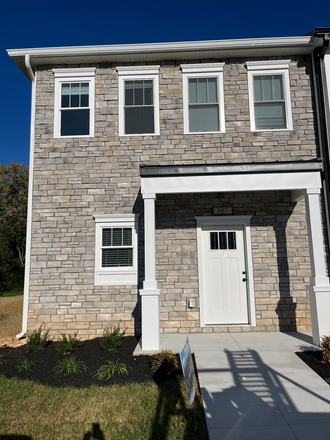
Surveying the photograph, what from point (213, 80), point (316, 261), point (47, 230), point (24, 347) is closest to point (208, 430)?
point (316, 261)

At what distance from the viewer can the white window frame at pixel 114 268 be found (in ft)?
22.4

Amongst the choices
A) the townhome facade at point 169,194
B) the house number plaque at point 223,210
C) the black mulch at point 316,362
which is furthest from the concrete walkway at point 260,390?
the house number plaque at point 223,210

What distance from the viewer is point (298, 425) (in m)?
3.34

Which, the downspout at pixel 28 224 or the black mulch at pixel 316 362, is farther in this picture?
the downspout at pixel 28 224

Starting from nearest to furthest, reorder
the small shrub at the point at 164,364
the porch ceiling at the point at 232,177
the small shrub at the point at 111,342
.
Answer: the small shrub at the point at 164,364 → the small shrub at the point at 111,342 → the porch ceiling at the point at 232,177

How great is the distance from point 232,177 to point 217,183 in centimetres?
32

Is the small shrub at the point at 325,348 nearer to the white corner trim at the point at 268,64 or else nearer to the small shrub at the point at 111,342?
the small shrub at the point at 111,342

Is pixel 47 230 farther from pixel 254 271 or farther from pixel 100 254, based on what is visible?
pixel 254 271

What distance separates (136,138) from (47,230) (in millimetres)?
2931

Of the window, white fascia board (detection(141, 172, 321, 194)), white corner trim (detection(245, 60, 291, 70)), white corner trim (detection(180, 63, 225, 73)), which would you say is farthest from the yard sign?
white corner trim (detection(245, 60, 291, 70))

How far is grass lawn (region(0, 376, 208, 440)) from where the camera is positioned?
3340 millimetres

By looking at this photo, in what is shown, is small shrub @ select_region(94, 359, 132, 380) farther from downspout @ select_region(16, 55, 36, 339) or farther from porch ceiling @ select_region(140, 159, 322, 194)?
porch ceiling @ select_region(140, 159, 322, 194)

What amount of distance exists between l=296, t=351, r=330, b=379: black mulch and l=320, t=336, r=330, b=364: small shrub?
0.08 meters

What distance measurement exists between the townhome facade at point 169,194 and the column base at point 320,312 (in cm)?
97
